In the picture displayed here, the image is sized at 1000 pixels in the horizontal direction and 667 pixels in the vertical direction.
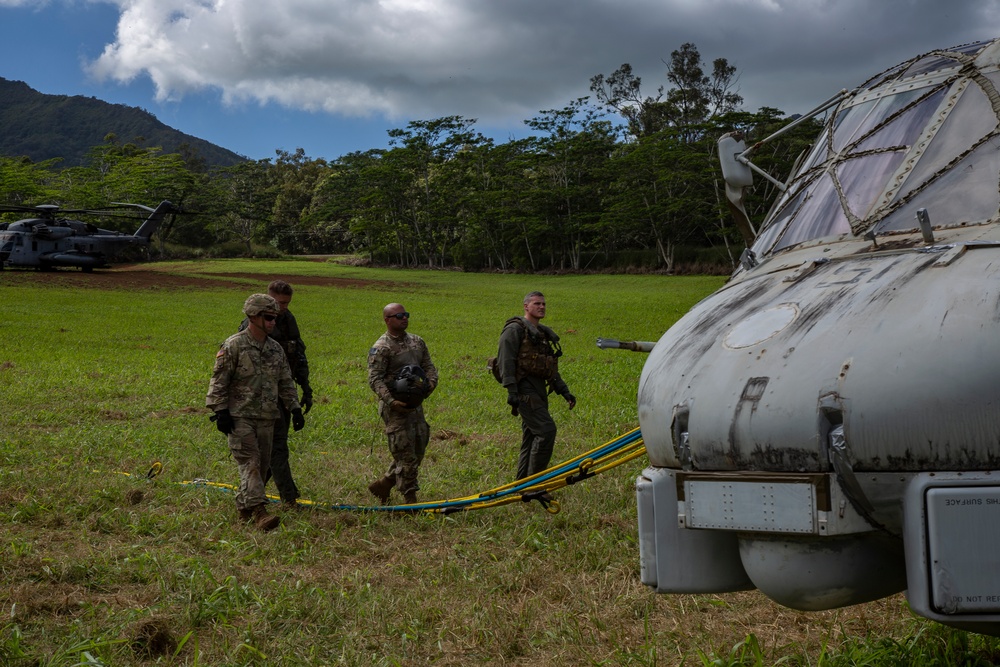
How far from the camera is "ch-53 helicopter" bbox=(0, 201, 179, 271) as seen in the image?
40625mm

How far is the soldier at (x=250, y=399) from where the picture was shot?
6.94 meters

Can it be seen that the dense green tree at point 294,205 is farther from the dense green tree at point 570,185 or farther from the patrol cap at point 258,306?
the patrol cap at point 258,306

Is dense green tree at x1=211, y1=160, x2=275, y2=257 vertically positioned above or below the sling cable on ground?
above

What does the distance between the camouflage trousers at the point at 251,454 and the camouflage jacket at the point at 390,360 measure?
88cm

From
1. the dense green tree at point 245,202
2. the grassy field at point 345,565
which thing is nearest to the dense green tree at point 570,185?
the dense green tree at point 245,202

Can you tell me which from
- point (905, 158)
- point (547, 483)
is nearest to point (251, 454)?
point (547, 483)

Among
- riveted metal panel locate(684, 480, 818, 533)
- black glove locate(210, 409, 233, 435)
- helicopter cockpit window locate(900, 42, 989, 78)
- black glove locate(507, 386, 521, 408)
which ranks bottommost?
black glove locate(210, 409, 233, 435)

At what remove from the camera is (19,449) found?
9.49 metres

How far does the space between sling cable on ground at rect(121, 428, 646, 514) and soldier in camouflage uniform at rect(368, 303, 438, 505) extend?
17.8 inches

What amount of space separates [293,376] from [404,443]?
4.32ft

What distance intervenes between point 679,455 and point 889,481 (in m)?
0.60

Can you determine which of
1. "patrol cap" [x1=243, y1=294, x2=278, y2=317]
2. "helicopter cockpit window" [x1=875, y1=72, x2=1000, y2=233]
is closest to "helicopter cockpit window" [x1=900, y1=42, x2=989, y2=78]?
"helicopter cockpit window" [x1=875, y1=72, x2=1000, y2=233]

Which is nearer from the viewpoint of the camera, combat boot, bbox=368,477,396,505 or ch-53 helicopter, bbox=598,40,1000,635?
ch-53 helicopter, bbox=598,40,1000,635

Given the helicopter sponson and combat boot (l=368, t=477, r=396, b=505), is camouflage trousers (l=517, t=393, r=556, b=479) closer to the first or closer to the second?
combat boot (l=368, t=477, r=396, b=505)
